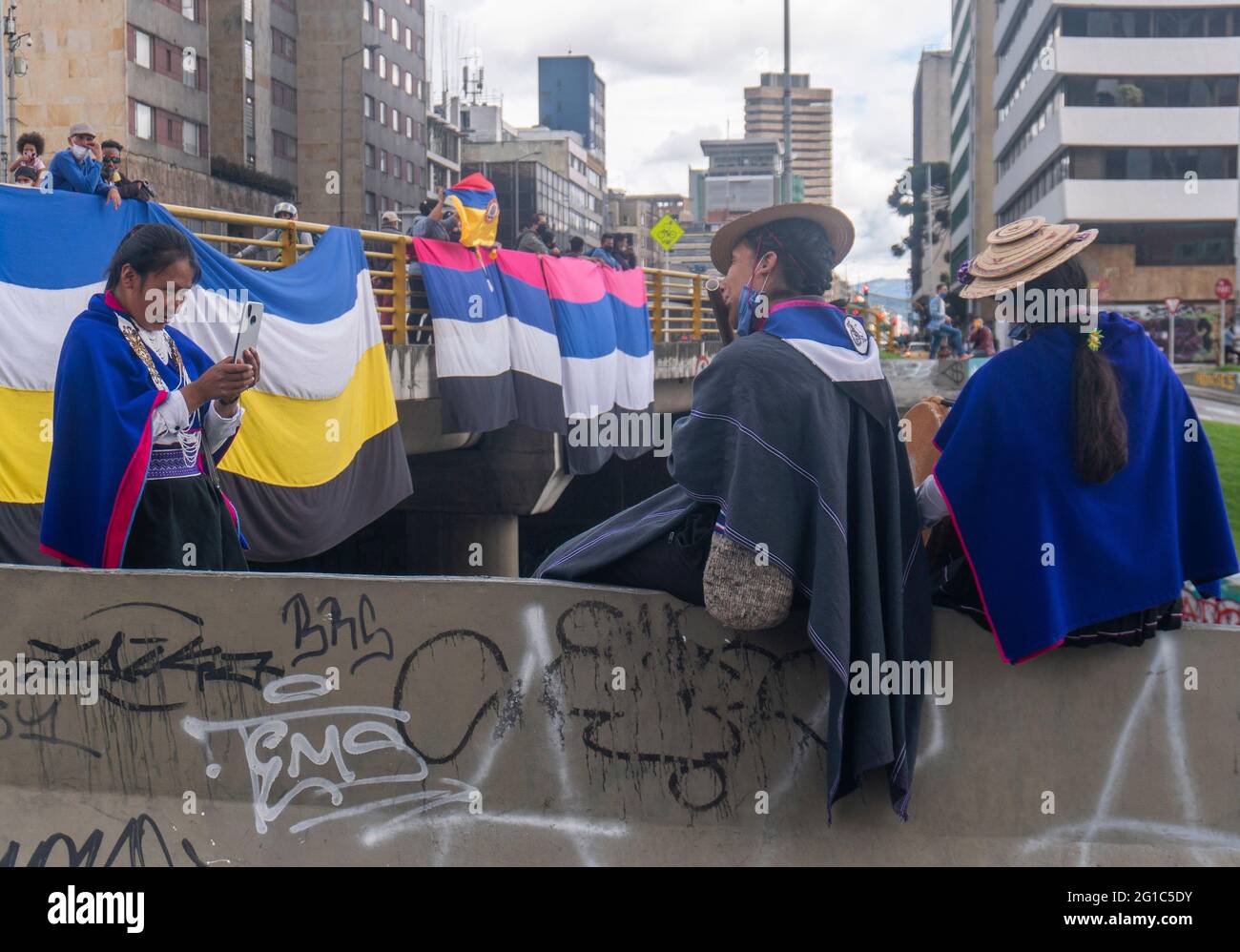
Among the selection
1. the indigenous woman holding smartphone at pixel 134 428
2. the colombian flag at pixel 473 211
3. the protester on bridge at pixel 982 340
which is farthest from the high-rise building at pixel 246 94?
the indigenous woman holding smartphone at pixel 134 428

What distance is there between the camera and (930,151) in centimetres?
14575

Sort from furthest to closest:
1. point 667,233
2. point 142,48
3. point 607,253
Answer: point 142,48
point 667,233
point 607,253

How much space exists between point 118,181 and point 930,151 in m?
145

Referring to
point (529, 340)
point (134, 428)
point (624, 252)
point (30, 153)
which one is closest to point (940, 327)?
point (624, 252)

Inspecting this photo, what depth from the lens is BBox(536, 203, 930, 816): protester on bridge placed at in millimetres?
3641

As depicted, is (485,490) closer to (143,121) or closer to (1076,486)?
(1076,486)

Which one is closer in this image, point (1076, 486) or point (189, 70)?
point (1076, 486)

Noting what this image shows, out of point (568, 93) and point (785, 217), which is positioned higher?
point (568, 93)

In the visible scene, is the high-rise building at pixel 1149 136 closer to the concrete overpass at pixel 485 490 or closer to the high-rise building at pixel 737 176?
the high-rise building at pixel 737 176

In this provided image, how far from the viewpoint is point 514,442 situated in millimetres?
17406

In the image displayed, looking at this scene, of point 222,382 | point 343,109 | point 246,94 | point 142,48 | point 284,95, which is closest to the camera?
point 222,382

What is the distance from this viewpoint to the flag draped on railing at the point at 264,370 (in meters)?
8.02

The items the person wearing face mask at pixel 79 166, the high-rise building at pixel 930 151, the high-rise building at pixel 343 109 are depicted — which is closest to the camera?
the person wearing face mask at pixel 79 166

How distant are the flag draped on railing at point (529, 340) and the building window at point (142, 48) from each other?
158ft
